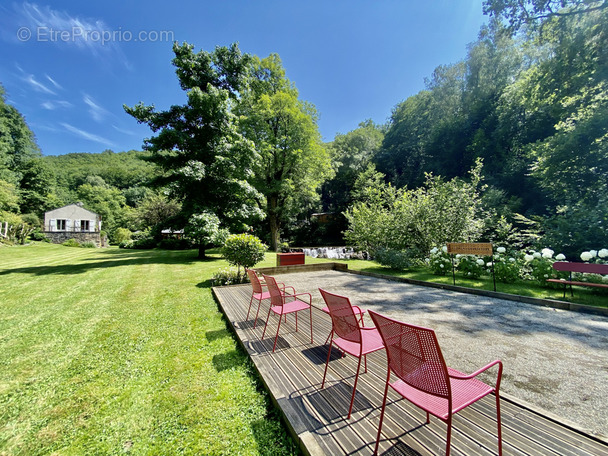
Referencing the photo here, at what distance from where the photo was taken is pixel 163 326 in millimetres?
4297

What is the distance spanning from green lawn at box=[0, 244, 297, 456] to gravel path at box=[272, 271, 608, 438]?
2340 mm

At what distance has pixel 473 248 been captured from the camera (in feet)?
22.2

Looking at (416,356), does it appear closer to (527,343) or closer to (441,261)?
(527,343)

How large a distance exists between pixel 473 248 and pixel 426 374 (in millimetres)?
6762

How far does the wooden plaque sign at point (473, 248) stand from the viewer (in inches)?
253

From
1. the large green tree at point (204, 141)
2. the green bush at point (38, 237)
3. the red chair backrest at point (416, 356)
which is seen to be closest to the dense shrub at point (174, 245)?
the large green tree at point (204, 141)

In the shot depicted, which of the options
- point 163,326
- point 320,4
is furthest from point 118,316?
point 320,4

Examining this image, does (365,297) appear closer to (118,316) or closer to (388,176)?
(118,316)

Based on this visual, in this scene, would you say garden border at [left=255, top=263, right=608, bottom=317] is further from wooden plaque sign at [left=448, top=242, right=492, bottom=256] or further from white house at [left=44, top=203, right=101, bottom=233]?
white house at [left=44, top=203, right=101, bottom=233]

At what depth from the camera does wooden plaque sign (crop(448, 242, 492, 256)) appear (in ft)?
21.0

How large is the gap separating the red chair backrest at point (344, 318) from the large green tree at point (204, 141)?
39.5ft

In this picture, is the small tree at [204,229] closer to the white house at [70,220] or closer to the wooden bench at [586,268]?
the wooden bench at [586,268]

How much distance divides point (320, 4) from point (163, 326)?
50.0 ft

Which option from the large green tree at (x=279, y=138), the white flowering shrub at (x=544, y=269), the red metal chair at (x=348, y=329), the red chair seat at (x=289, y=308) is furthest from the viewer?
the large green tree at (x=279, y=138)
